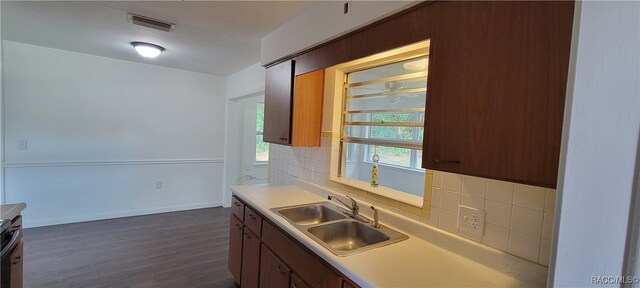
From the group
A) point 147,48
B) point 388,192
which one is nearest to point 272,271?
point 388,192

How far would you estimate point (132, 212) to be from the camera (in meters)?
4.25

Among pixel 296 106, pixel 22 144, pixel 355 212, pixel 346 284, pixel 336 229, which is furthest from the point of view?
pixel 22 144

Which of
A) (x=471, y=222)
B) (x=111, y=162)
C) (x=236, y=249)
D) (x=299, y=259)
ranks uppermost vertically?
(x=471, y=222)

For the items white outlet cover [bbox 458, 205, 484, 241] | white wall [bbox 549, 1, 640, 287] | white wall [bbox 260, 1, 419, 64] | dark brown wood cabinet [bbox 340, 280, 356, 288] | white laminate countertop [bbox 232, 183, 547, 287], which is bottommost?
dark brown wood cabinet [bbox 340, 280, 356, 288]

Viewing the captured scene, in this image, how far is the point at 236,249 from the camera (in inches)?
95.9

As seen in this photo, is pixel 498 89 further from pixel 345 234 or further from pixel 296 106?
pixel 296 106

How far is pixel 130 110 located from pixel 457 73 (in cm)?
447

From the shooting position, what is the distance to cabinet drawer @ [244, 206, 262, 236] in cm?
204

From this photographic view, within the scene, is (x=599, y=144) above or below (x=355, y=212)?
above

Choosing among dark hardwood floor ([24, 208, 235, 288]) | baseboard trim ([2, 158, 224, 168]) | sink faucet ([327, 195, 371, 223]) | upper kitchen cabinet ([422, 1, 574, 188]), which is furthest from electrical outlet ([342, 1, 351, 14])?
baseboard trim ([2, 158, 224, 168])

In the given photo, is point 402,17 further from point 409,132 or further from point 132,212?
point 132,212

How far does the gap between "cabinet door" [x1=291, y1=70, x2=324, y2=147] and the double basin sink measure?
1.89ft

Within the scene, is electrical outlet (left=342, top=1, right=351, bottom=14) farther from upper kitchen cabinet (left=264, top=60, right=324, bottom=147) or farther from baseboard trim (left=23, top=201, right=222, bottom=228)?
baseboard trim (left=23, top=201, right=222, bottom=228)

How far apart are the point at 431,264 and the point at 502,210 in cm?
39
